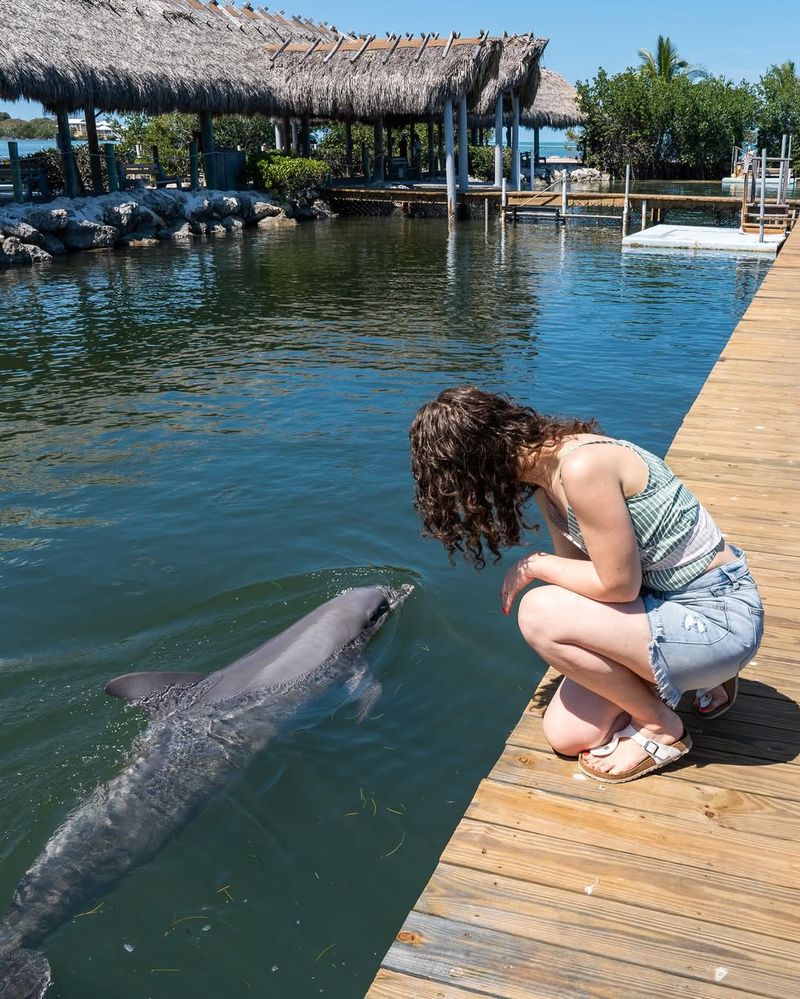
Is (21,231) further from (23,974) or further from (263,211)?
(23,974)

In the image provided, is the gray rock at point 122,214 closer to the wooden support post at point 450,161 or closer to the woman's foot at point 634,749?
the wooden support post at point 450,161

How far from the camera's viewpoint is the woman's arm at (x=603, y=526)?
245 cm

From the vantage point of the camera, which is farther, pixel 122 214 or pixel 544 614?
pixel 122 214

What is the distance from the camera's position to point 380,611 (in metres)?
5.06

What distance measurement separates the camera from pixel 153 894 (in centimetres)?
330

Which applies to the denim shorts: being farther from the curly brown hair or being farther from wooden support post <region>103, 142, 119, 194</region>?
wooden support post <region>103, 142, 119, 194</region>

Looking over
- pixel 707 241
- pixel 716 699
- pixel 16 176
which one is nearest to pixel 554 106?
pixel 707 241

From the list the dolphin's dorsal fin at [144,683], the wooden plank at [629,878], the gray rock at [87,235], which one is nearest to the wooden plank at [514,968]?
the wooden plank at [629,878]

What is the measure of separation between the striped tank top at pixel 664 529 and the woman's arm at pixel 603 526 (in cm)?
8

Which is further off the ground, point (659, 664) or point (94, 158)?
point (94, 158)

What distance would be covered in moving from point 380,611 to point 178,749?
1457 millimetres

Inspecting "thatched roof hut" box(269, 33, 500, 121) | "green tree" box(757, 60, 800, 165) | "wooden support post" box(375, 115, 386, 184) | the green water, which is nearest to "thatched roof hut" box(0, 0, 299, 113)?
"thatched roof hut" box(269, 33, 500, 121)

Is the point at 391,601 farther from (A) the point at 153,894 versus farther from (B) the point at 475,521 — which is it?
(B) the point at 475,521

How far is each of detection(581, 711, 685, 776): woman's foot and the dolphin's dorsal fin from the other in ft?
7.10
